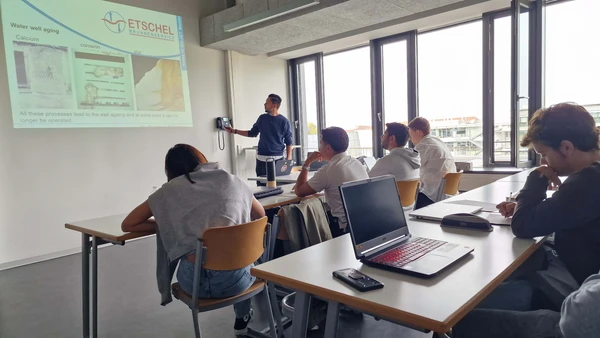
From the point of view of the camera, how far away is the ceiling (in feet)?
13.4

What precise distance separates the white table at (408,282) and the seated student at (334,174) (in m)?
0.90

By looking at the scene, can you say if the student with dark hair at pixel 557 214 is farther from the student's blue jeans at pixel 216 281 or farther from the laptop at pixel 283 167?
the laptop at pixel 283 167

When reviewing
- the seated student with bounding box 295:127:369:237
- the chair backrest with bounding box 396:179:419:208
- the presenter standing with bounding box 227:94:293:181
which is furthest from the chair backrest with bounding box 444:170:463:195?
the presenter standing with bounding box 227:94:293:181

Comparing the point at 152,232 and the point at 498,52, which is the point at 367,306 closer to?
the point at 152,232

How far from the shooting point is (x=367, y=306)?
2.98ft

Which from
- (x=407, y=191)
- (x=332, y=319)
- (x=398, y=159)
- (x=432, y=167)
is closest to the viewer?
(x=332, y=319)

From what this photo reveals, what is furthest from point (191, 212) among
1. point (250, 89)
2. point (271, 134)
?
point (250, 89)

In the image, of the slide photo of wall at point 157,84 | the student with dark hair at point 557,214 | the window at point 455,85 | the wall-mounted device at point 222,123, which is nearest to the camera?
the student with dark hair at point 557,214

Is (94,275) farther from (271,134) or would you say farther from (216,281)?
(271,134)

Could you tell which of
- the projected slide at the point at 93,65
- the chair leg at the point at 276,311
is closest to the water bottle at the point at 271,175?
the chair leg at the point at 276,311

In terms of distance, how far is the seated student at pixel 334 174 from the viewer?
237 cm

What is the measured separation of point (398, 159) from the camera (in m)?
2.94

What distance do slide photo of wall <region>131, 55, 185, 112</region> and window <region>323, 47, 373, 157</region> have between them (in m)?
2.30

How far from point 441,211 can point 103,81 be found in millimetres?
3902
